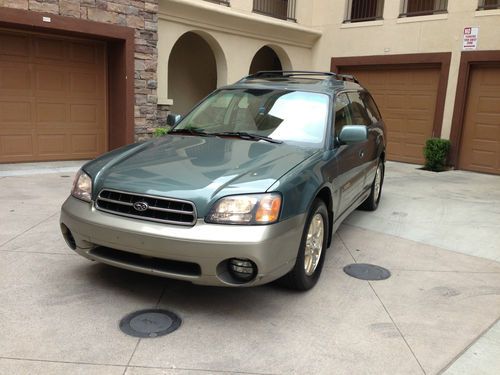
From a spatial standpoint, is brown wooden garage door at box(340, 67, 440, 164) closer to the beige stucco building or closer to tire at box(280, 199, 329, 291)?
the beige stucco building

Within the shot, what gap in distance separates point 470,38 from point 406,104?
2.13 m

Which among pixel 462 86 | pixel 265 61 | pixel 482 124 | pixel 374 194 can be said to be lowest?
pixel 374 194

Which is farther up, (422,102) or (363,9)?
(363,9)

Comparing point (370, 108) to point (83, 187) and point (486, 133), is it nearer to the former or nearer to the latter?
point (83, 187)

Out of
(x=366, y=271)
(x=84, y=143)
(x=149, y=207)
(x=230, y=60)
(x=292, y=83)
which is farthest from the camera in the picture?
(x=230, y=60)

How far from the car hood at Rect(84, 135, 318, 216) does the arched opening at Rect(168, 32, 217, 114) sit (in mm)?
9170

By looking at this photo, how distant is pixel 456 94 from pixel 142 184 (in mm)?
9770

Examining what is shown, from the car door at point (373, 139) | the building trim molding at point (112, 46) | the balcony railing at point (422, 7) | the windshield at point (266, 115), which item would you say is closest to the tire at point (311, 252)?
the windshield at point (266, 115)

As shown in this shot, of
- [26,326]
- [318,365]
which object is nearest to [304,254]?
[318,365]

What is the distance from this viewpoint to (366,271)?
440 cm

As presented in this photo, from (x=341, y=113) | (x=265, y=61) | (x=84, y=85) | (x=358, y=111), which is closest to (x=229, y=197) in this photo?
(x=341, y=113)

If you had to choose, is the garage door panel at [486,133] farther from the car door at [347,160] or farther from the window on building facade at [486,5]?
the car door at [347,160]

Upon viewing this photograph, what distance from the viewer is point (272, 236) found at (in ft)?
10.2

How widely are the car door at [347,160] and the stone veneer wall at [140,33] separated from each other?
538 cm
